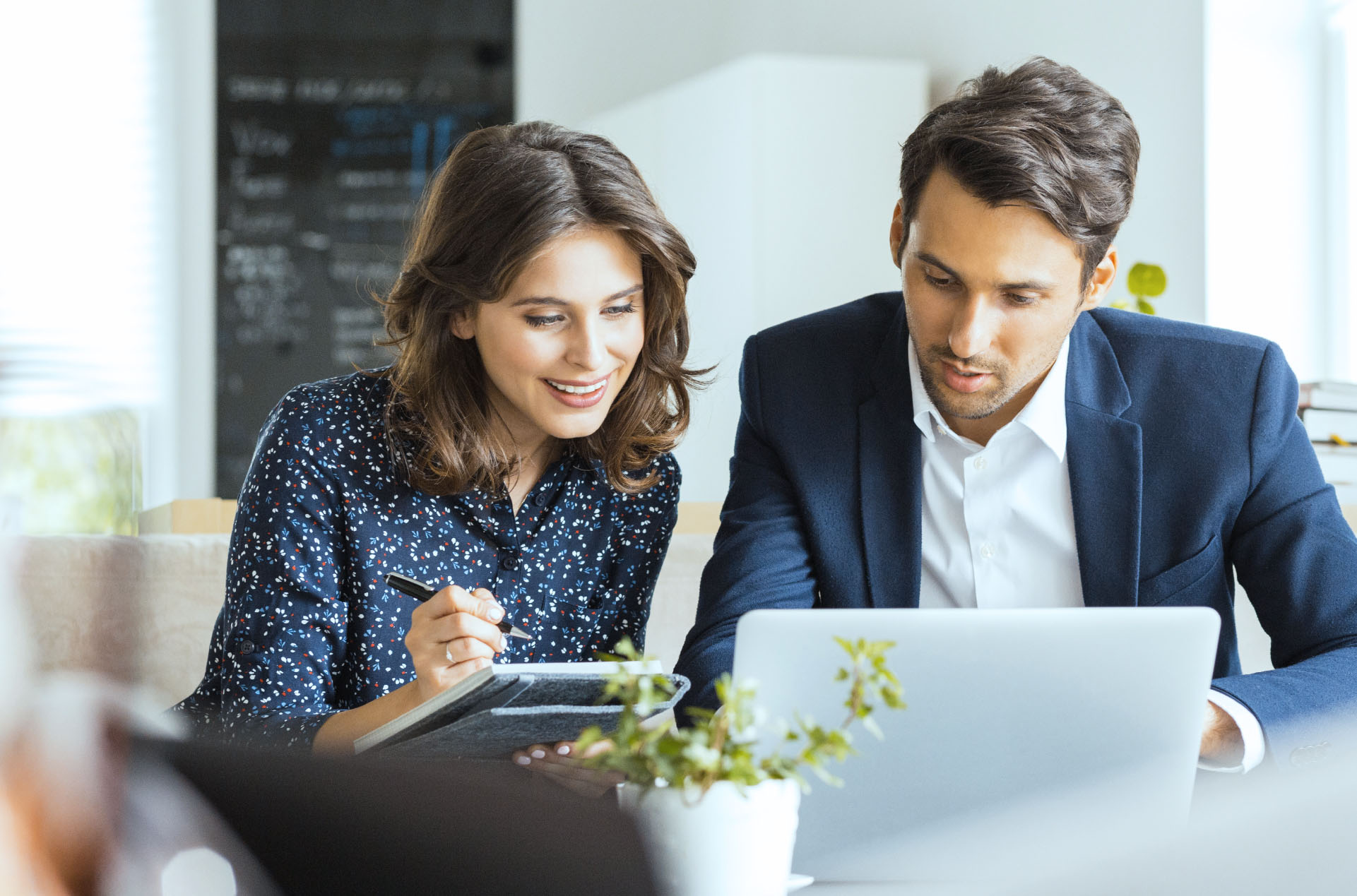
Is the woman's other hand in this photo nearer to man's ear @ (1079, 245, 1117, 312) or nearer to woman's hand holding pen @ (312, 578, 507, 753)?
woman's hand holding pen @ (312, 578, 507, 753)

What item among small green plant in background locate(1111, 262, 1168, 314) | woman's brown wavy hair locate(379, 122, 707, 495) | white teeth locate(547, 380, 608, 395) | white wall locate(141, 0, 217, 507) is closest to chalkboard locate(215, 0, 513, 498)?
white wall locate(141, 0, 217, 507)

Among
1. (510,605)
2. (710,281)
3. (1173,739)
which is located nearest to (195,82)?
(710,281)

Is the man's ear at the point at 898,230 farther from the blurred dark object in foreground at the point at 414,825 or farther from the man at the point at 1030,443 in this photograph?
the blurred dark object in foreground at the point at 414,825

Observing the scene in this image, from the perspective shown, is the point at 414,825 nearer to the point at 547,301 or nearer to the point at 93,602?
the point at 93,602

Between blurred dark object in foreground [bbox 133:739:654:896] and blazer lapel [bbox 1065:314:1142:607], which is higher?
blazer lapel [bbox 1065:314:1142:607]

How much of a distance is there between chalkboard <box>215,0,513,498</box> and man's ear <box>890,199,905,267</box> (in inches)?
107

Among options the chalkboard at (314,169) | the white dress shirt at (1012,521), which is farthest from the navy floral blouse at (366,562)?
the chalkboard at (314,169)

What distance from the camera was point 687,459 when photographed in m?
3.87

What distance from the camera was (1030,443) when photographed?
1.49 meters

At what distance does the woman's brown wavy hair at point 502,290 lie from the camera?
147 centimetres

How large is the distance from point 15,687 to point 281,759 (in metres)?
0.32

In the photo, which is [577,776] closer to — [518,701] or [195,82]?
[518,701]

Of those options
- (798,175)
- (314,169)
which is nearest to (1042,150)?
(798,175)

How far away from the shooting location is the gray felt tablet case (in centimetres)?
95
